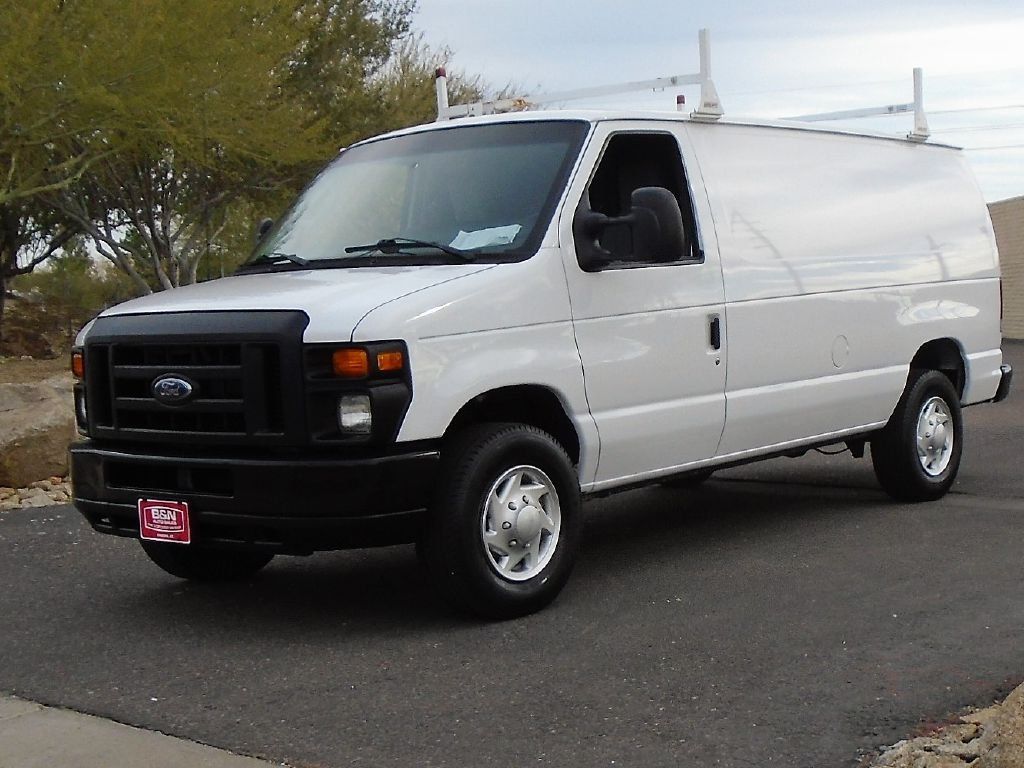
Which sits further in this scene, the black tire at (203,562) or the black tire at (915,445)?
the black tire at (915,445)

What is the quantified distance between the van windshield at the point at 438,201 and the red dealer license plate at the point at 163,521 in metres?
1.34

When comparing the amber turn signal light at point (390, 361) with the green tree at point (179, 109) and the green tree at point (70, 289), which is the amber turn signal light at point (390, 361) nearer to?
the green tree at point (179, 109)

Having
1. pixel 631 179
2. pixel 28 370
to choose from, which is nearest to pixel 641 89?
pixel 631 179

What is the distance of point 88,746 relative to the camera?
4.77 m

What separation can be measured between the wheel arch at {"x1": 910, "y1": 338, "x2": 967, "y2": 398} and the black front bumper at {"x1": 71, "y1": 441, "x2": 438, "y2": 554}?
431 centimetres

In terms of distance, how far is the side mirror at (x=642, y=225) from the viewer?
6.52 metres

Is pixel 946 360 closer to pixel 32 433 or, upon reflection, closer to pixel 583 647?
pixel 583 647

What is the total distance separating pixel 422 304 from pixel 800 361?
9.02 ft

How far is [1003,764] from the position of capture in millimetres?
3818

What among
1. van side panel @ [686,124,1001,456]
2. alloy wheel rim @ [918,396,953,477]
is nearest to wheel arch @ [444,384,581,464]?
van side panel @ [686,124,1001,456]

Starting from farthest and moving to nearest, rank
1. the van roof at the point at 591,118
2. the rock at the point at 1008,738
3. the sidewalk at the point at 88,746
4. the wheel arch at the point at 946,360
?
the wheel arch at the point at 946,360 → the van roof at the point at 591,118 → the sidewalk at the point at 88,746 → the rock at the point at 1008,738

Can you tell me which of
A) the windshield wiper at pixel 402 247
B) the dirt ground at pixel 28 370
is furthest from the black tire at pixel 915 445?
the dirt ground at pixel 28 370

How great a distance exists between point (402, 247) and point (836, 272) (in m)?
2.79

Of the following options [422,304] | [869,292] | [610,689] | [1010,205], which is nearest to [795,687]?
[610,689]
